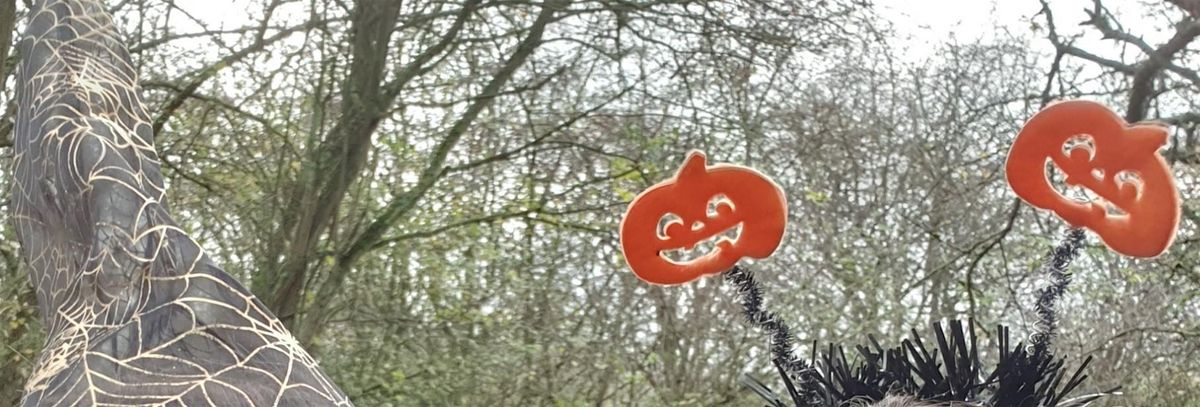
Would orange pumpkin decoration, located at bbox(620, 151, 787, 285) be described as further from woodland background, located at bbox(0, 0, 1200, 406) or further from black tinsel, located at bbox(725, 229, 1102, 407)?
woodland background, located at bbox(0, 0, 1200, 406)

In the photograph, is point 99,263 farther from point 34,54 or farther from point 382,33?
point 382,33

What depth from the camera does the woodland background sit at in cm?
238

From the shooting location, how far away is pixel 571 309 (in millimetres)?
2709

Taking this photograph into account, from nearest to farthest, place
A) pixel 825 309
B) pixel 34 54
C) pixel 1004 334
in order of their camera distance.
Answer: pixel 1004 334 < pixel 34 54 < pixel 825 309

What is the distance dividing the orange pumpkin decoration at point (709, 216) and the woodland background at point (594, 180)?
1317 millimetres

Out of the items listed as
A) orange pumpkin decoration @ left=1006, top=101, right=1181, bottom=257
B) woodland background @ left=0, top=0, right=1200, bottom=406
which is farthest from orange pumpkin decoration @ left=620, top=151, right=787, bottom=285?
woodland background @ left=0, top=0, right=1200, bottom=406

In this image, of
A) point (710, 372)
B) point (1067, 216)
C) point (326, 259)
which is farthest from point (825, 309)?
point (1067, 216)

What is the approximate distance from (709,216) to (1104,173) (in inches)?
14.3

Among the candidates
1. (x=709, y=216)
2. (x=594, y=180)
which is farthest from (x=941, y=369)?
(x=594, y=180)

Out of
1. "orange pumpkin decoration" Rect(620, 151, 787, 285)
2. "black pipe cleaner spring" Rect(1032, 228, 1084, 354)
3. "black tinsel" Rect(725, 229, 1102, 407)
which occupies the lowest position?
"black tinsel" Rect(725, 229, 1102, 407)

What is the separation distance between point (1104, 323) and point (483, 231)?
1545mm

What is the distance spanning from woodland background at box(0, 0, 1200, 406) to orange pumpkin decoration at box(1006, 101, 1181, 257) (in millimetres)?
1245

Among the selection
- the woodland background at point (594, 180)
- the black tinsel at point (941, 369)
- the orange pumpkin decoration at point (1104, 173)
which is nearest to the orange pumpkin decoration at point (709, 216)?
the black tinsel at point (941, 369)

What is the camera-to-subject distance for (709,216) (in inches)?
42.0
